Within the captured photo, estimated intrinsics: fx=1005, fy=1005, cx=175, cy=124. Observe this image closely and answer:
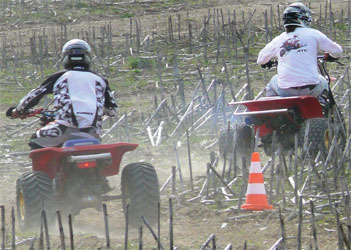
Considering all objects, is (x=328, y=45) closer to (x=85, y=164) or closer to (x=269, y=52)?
(x=269, y=52)

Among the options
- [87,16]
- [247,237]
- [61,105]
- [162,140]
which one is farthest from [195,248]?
[87,16]

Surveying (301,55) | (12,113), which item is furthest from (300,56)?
(12,113)

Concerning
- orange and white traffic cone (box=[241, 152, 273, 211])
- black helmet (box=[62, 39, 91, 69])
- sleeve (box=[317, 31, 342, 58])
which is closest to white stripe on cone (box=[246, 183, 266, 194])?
orange and white traffic cone (box=[241, 152, 273, 211])

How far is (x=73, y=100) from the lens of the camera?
953 cm

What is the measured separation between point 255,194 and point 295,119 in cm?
216

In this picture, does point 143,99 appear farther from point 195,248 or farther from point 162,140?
point 195,248

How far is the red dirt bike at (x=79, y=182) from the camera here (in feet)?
29.6

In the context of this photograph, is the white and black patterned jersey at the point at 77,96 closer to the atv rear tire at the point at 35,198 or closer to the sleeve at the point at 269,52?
the atv rear tire at the point at 35,198

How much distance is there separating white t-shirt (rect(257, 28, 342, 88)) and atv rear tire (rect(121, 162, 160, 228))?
282cm

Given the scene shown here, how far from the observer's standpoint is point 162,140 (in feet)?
44.8

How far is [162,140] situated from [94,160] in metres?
4.72

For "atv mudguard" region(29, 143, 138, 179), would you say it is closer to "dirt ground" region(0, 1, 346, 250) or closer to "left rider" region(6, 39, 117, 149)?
"left rider" region(6, 39, 117, 149)

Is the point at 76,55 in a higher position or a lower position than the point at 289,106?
higher

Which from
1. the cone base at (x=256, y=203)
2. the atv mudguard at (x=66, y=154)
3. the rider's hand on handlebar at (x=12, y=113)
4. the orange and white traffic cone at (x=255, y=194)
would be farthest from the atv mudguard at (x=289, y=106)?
the rider's hand on handlebar at (x=12, y=113)
